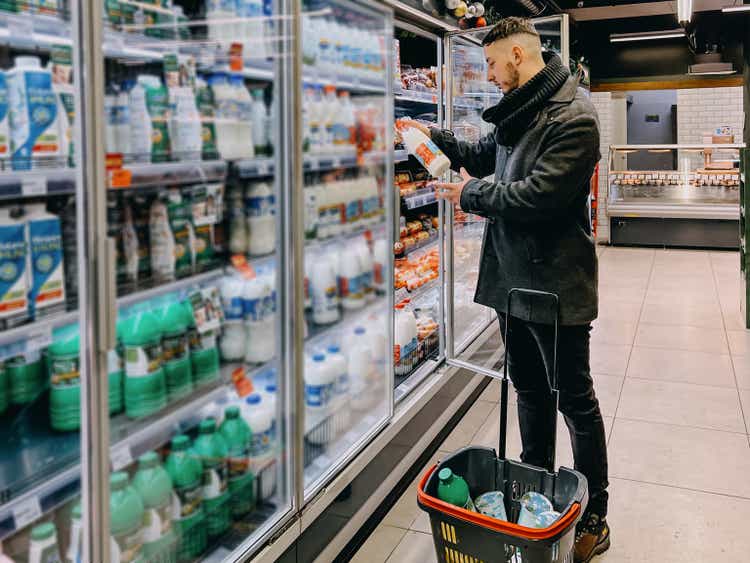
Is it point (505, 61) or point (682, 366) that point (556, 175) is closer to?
point (505, 61)

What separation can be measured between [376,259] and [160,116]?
1.38 metres

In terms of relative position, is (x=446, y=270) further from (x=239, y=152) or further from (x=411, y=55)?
(x=239, y=152)

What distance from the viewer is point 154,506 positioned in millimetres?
1856

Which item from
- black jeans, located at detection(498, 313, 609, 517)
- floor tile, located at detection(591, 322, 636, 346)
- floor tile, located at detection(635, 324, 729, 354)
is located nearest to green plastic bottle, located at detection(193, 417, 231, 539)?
black jeans, located at detection(498, 313, 609, 517)

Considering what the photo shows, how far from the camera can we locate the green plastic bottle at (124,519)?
68.2 inches

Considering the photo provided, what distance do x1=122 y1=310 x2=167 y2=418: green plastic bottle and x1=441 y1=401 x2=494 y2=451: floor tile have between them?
1924mm

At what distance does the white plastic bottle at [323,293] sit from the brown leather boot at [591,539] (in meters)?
1.16

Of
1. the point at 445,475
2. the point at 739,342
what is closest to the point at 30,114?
the point at 445,475

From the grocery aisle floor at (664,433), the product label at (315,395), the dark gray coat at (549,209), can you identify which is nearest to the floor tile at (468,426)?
the grocery aisle floor at (664,433)

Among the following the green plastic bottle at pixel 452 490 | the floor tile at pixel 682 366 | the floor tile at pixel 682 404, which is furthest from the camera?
the floor tile at pixel 682 366

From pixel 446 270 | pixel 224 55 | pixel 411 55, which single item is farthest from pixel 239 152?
pixel 411 55

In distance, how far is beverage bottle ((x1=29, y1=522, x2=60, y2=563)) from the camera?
156 cm

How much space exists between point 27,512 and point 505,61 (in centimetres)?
200

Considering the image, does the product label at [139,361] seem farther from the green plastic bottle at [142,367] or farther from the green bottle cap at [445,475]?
the green bottle cap at [445,475]
